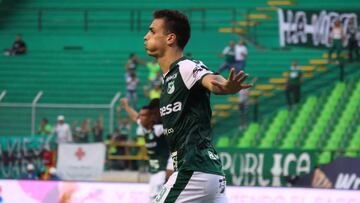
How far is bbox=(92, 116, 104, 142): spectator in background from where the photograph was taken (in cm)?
2309

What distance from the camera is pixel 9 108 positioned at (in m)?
23.2

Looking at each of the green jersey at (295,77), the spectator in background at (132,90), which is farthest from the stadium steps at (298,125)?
the spectator in background at (132,90)

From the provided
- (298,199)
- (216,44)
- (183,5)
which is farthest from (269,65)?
(298,199)

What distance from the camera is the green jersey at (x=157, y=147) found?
41.5 feet

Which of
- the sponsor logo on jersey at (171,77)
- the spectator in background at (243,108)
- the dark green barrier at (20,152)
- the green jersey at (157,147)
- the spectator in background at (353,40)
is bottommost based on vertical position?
the dark green barrier at (20,152)

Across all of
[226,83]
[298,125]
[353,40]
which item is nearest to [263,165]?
[298,125]

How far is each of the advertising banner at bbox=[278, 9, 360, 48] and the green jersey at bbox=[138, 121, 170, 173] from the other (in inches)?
481

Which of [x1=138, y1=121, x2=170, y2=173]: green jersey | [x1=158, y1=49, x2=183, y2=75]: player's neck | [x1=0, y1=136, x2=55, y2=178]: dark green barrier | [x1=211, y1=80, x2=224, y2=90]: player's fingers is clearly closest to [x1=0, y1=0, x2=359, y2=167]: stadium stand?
[x1=0, y1=136, x2=55, y2=178]: dark green barrier

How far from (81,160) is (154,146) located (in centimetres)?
969

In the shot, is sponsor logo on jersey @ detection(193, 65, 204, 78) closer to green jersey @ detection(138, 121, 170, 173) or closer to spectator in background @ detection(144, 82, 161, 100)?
green jersey @ detection(138, 121, 170, 173)

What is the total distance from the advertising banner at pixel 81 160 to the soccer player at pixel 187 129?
1548 centimetres

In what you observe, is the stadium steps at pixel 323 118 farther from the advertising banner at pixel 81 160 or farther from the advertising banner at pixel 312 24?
the advertising banner at pixel 81 160

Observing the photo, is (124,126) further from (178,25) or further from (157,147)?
(178,25)

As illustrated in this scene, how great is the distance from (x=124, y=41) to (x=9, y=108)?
7.82m
